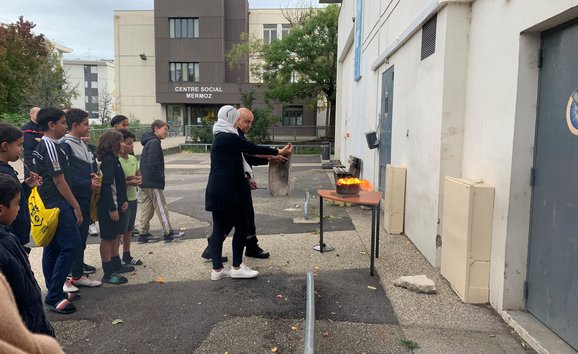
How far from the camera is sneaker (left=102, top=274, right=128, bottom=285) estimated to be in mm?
5059

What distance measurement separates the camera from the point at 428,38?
575 cm

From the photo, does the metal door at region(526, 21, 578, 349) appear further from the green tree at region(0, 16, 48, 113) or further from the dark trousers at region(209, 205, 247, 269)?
the green tree at region(0, 16, 48, 113)

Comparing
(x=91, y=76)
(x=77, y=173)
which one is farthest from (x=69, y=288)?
(x=91, y=76)

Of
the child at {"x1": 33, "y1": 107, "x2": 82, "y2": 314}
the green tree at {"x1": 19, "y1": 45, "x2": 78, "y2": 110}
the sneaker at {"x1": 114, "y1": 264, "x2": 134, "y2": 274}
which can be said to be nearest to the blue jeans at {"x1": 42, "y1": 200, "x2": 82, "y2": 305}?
the child at {"x1": 33, "y1": 107, "x2": 82, "y2": 314}

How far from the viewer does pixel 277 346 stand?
11.8 feet

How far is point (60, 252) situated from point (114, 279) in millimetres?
901

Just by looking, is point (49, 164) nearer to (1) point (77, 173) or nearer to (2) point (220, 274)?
(1) point (77, 173)

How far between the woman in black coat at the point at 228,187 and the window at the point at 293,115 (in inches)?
1495

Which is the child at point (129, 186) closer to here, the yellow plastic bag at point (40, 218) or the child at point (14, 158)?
the yellow plastic bag at point (40, 218)

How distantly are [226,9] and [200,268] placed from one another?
137 feet

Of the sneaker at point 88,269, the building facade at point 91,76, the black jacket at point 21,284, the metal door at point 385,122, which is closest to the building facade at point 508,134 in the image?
the metal door at point 385,122

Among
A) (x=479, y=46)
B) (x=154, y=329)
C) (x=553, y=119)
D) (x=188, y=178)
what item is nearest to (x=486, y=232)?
(x=553, y=119)

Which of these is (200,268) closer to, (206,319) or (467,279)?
(206,319)

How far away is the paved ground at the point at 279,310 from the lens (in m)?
3.62
